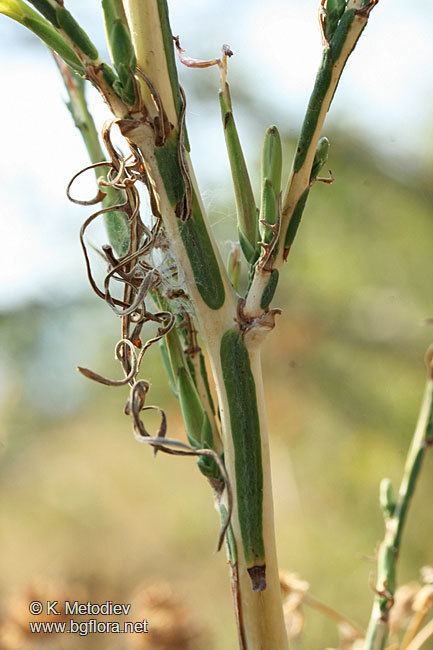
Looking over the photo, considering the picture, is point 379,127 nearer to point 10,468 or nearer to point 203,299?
point 10,468

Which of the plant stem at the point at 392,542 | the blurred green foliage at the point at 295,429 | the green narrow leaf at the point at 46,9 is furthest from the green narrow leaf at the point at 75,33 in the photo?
the blurred green foliage at the point at 295,429

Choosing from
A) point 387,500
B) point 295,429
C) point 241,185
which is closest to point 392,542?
point 387,500

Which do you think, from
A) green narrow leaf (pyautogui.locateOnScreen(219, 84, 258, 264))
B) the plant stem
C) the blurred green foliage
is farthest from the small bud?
the blurred green foliage

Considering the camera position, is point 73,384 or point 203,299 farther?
point 73,384

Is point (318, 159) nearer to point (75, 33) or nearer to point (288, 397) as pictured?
point (75, 33)

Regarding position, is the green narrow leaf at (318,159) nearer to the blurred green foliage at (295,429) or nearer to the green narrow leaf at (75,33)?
the green narrow leaf at (75,33)

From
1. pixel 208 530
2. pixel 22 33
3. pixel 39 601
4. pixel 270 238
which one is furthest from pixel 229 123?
pixel 208 530

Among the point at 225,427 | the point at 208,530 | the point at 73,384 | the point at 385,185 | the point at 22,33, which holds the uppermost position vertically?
the point at 22,33
